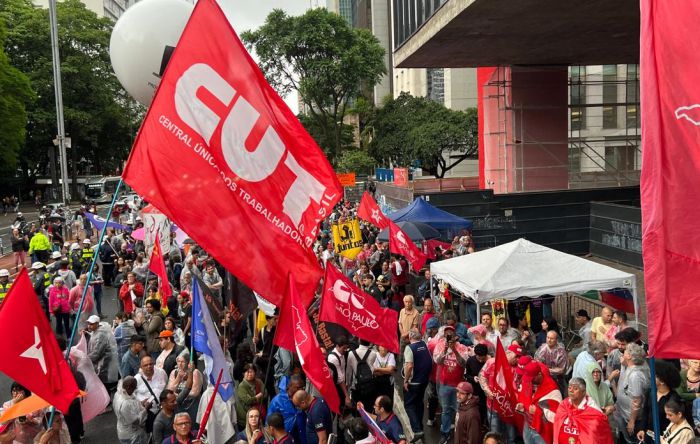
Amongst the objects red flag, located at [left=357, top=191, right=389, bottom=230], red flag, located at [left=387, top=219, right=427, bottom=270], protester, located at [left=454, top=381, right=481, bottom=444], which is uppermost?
red flag, located at [left=357, top=191, right=389, bottom=230]

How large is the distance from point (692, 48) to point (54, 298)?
39.7 feet

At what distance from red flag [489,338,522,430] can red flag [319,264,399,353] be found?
125 cm

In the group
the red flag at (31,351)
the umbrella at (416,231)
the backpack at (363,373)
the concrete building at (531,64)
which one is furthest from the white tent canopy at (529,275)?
the concrete building at (531,64)

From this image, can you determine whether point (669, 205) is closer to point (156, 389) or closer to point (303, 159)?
point (303, 159)

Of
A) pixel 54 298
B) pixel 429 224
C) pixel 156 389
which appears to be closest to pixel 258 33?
pixel 429 224

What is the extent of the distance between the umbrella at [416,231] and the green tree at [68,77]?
43417 millimetres

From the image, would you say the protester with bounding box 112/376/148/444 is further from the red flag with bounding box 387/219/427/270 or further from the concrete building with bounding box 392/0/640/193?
the concrete building with bounding box 392/0/640/193

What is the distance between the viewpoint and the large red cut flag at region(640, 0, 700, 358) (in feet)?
11.8

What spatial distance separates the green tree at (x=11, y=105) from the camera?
4712 cm

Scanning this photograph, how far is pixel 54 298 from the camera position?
12828 millimetres

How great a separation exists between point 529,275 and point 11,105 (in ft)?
152

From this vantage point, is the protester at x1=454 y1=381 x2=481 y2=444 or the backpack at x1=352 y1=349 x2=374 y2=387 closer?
the protester at x1=454 y1=381 x2=481 y2=444

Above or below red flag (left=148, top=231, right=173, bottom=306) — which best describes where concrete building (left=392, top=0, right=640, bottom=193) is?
above

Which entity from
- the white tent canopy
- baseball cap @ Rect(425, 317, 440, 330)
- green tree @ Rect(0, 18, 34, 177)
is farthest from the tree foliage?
baseball cap @ Rect(425, 317, 440, 330)
